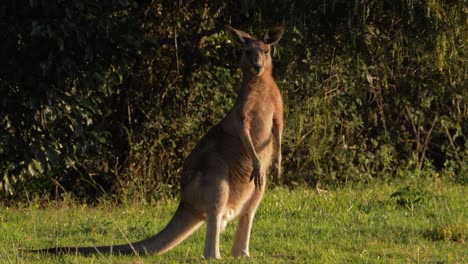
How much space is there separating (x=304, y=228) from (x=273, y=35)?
1.74 metres

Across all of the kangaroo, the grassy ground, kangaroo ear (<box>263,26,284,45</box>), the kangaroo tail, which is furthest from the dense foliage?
the kangaroo tail

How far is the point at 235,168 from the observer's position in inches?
266

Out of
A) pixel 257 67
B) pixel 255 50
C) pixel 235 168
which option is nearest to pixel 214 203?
pixel 235 168

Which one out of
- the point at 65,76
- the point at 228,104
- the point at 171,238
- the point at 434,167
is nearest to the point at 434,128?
the point at 434,167

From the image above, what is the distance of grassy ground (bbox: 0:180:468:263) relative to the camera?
671cm

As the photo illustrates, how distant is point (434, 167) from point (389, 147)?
0.68m

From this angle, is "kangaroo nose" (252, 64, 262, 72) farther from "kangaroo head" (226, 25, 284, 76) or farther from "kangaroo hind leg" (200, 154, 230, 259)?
"kangaroo hind leg" (200, 154, 230, 259)

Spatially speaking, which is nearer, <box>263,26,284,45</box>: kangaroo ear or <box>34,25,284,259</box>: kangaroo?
<box>34,25,284,259</box>: kangaroo

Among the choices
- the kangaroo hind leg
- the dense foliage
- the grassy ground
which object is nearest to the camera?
the kangaroo hind leg

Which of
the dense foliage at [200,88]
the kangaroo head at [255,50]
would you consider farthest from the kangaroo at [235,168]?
the dense foliage at [200,88]

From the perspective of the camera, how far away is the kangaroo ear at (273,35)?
7133 mm

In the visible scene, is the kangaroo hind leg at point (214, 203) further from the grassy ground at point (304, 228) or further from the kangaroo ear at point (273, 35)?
the kangaroo ear at point (273, 35)

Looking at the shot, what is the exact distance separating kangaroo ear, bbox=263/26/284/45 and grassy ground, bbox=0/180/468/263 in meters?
1.45

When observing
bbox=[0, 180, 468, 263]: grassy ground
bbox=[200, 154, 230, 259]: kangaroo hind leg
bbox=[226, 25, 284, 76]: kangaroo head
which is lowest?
bbox=[0, 180, 468, 263]: grassy ground
